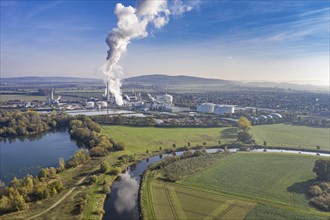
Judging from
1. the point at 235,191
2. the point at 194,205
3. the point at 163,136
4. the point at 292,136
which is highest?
the point at 163,136

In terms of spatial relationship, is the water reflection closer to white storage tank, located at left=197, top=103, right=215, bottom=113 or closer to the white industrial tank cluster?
the white industrial tank cluster

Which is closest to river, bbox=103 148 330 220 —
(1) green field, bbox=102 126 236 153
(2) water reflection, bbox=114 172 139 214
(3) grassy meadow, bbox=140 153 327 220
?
(2) water reflection, bbox=114 172 139 214

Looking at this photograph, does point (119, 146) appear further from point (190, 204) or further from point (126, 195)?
point (190, 204)

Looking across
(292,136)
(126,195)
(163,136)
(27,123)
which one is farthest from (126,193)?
(27,123)

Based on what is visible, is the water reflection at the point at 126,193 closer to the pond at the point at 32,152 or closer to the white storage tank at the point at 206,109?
the pond at the point at 32,152

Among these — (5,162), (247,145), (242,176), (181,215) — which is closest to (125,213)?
(181,215)

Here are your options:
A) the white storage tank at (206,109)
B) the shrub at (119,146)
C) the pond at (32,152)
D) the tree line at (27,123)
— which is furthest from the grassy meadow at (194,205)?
the white storage tank at (206,109)
